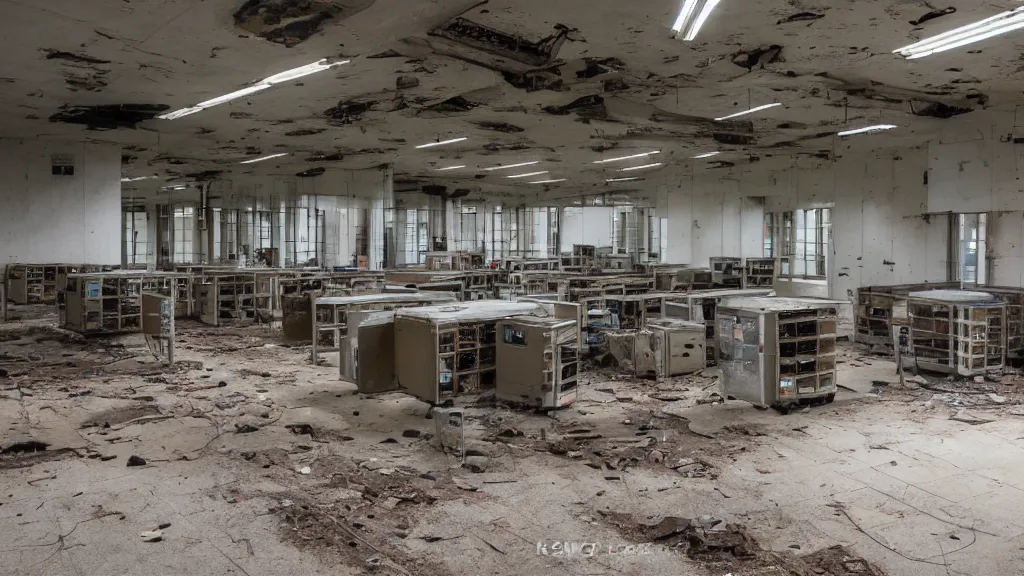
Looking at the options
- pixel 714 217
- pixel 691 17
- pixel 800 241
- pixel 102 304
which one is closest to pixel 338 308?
pixel 102 304

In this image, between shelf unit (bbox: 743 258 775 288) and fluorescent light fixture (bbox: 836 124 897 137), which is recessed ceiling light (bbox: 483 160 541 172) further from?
fluorescent light fixture (bbox: 836 124 897 137)

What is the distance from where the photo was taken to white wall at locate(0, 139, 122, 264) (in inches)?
532

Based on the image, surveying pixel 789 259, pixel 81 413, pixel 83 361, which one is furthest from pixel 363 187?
pixel 81 413

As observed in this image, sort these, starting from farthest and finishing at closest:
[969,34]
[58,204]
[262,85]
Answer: [58,204], [262,85], [969,34]

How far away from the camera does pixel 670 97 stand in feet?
34.3

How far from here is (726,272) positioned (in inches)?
700

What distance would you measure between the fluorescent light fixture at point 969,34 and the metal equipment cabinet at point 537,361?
16.6 ft

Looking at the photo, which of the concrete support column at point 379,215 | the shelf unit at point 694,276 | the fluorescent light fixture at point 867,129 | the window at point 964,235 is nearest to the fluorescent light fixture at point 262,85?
the concrete support column at point 379,215

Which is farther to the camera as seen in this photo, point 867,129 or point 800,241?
point 800,241

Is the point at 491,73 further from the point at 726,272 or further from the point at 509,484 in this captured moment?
the point at 726,272

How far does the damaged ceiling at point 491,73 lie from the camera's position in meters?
6.53

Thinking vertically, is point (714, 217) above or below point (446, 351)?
above

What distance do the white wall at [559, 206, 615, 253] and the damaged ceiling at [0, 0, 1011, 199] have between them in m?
13.5

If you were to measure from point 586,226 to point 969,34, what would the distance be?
73.4 feet
